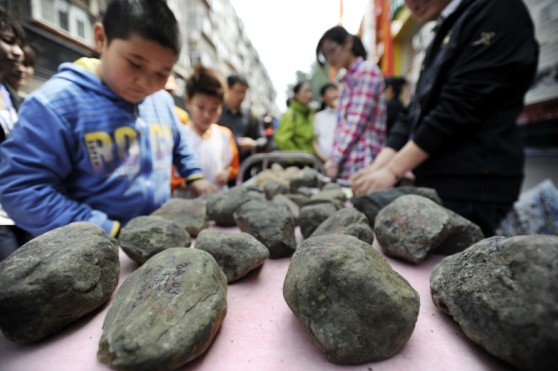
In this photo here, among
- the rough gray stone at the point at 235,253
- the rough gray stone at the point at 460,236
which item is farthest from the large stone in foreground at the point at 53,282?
the rough gray stone at the point at 460,236

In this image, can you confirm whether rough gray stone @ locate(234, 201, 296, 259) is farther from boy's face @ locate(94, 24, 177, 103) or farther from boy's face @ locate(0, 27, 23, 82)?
boy's face @ locate(0, 27, 23, 82)

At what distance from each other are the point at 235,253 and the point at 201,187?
81cm

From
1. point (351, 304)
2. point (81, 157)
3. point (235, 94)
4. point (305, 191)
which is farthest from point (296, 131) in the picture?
point (351, 304)

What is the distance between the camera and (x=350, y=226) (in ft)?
1.75

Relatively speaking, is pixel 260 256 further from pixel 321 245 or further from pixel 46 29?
pixel 46 29

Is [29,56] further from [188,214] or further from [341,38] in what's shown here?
[341,38]

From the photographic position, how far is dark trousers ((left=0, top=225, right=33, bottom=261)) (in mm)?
610

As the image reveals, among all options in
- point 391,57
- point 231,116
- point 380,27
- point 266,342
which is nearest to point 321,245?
point 266,342

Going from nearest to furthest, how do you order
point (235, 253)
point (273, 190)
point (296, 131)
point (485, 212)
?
1. point (235, 253)
2. point (485, 212)
3. point (273, 190)
4. point (296, 131)

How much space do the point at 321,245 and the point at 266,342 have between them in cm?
14

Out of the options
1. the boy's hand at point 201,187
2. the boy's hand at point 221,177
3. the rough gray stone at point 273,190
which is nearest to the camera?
the rough gray stone at point 273,190

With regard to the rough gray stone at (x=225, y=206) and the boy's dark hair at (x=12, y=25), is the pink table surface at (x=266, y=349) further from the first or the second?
the boy's dark hair at (x=12, y=25)

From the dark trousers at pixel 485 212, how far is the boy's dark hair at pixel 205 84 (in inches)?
50.9

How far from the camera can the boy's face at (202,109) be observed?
1573 millimetres
